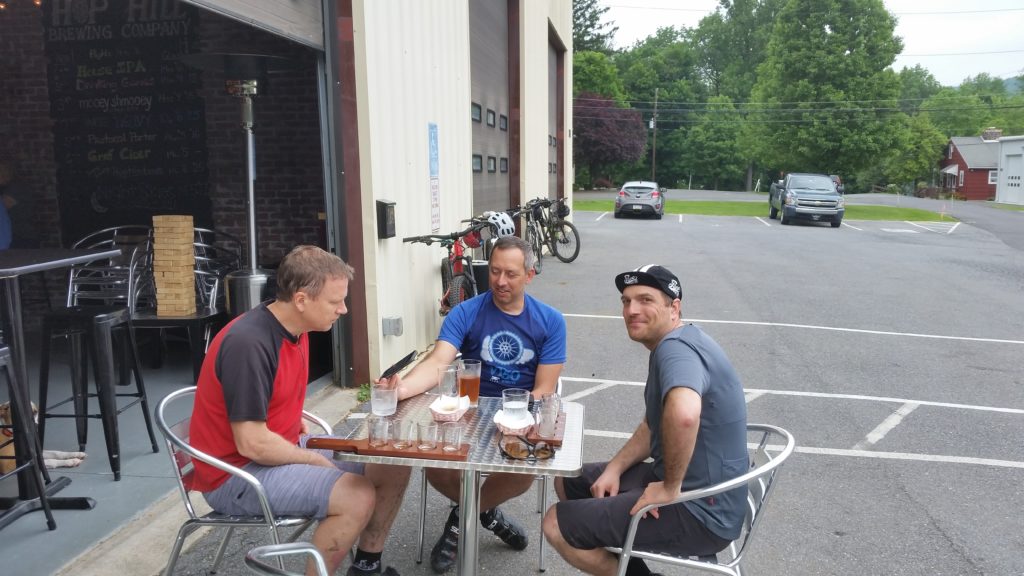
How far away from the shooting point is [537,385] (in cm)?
343

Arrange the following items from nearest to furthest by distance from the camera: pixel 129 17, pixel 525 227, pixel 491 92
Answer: pixel 129 17, pixel 491 92, pixel 525 227

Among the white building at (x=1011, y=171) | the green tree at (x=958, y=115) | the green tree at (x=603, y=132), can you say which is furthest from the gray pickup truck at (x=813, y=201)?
the green tree at (x=958, y=115)

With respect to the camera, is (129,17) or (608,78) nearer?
(129,17)

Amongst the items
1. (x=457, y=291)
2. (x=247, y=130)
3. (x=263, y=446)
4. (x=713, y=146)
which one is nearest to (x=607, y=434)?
(x=457, y=291)

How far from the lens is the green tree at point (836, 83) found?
119 ft

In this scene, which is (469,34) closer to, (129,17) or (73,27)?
(129,17)

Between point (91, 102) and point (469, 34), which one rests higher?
point (469, 34)

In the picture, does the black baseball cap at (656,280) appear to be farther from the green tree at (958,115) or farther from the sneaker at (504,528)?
the green tree at (958,115)

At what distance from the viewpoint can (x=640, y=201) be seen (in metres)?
26.8

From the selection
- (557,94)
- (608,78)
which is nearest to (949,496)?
(557,94)

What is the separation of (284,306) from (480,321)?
106cm

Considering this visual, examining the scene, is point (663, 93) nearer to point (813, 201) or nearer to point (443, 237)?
point (813, 201)

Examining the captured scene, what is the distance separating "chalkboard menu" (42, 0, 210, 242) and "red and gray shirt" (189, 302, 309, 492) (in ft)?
19.2

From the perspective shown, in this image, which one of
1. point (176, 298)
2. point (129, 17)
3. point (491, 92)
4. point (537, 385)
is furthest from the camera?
point (491, 92)
